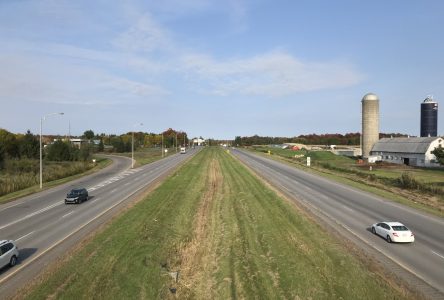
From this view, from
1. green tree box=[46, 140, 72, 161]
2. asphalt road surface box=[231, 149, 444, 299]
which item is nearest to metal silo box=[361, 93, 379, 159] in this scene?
asphalt road surface box=[231, 149, 444, 299]

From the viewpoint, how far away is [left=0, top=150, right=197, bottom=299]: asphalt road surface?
2059 cm

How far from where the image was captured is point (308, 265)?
2075 cm

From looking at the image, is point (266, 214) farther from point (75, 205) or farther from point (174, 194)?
point (75, 205)

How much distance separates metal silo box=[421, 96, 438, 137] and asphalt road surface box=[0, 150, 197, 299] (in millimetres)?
101637

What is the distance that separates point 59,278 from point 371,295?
44.2ft

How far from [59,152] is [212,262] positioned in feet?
322

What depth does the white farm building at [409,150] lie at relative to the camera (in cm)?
8744

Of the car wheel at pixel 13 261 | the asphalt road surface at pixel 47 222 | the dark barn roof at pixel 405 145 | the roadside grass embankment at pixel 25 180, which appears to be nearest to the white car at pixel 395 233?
the asphalt road surface at pixel 47 222

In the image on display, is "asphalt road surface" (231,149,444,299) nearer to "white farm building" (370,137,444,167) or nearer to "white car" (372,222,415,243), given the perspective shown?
"white car" (372,222,415,243)

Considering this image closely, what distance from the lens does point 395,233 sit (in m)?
26.0

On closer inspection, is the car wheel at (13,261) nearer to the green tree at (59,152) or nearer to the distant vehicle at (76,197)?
the distant vehicle at (76,197)

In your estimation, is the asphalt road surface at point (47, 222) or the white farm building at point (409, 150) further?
the white farm building at point (409, 150)

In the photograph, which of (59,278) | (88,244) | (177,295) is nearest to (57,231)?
(88,244)

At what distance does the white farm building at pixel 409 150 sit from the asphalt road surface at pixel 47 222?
6271 centimetres
